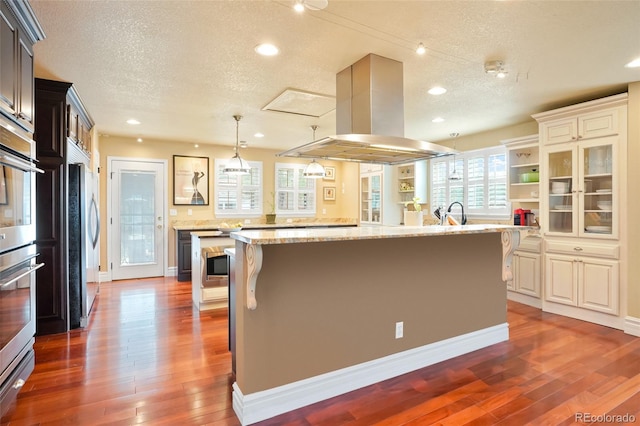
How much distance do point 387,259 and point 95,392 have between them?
224cm

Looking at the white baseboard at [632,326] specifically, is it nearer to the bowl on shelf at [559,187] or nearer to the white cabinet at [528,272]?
the white cabinet at [528,272]

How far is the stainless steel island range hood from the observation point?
2.70 m

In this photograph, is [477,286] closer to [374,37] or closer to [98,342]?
[374,37]

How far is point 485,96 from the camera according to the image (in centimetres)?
383

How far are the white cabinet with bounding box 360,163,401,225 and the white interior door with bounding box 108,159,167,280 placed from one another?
3.93 metres

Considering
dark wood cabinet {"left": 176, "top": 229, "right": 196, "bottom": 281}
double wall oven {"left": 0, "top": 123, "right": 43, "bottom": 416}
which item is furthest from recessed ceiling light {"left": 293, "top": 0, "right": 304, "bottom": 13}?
dark wood cabinet {"left": 176, "top": 229, "right": 196, "bottom": 281}

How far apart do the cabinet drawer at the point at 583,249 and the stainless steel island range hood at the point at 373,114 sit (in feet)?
7.44

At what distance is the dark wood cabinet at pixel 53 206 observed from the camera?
3379mm

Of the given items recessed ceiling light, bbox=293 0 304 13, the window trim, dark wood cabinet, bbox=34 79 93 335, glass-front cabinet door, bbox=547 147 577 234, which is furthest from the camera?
the window trim

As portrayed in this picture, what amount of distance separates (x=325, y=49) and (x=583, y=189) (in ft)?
10.9

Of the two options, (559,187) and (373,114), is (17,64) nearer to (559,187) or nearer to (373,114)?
(373,114)

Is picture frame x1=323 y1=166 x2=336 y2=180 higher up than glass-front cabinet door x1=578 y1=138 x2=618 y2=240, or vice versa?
picture frame x1=323 y1=166 x2=336 y2=180

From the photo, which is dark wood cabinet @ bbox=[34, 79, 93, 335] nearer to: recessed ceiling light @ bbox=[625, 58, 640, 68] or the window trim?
the window trim

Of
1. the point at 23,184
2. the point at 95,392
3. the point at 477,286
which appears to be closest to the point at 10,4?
the point at 23,184
